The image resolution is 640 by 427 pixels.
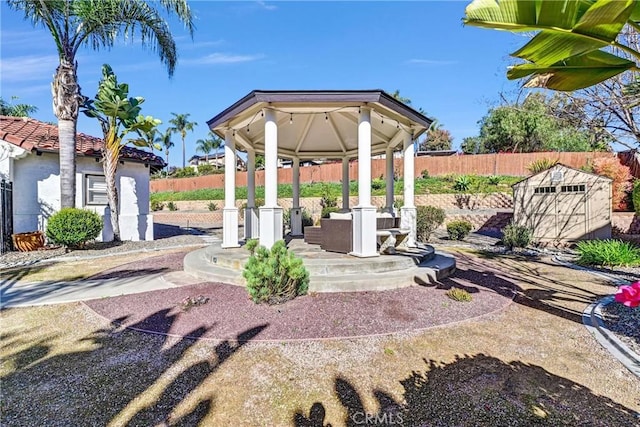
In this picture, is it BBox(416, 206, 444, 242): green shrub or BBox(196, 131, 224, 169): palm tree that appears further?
BBox(196, 131, 224, 169): palm tree

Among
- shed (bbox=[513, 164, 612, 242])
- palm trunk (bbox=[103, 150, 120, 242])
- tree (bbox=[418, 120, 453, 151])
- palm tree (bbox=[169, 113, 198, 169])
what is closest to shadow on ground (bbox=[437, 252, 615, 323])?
shed (bbox=[513, 164, 612, 242])

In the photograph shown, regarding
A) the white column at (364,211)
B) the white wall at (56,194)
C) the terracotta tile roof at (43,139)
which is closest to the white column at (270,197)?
the white column at (364,211)

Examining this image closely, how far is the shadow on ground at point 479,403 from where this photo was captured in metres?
2.34

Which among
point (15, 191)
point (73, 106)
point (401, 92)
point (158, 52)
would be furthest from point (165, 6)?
point (401, 92)

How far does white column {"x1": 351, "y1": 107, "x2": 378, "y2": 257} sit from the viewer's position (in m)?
6.45

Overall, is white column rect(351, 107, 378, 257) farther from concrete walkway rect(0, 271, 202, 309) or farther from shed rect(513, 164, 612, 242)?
shed rect(513, 164, 612, 242)

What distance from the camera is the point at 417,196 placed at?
813 inches

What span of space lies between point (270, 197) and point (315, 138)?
15.6 feet

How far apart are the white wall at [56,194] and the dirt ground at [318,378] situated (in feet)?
28.9

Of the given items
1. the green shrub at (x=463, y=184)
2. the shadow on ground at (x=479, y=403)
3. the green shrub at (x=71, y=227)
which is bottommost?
the shadow on ground at (x=479, y=403)

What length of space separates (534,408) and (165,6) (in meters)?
13.9

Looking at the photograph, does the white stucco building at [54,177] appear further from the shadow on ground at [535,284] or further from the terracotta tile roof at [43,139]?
the shadow on ground at [535,284]

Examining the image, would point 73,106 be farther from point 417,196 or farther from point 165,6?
point 417,196

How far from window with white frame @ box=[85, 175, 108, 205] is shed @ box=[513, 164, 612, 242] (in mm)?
16927
